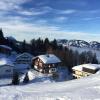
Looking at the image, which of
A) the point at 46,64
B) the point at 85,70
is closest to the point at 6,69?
the point at 46,64

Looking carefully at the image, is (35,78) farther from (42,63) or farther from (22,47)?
(22,47)

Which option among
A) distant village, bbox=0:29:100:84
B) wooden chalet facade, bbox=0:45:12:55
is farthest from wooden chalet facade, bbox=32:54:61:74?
wooden chalet facade, bbox=0:45:12:55

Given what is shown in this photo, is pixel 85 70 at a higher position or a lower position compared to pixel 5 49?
lower

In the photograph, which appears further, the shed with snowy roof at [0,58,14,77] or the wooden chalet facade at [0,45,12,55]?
the wooden chalet facade at [0,45,12,55]

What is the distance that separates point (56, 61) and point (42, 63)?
3.03 meters

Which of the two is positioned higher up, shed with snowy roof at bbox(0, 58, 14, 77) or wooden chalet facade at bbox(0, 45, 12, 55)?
wooden chalet facade at bbox(0, 45, 12, 55)

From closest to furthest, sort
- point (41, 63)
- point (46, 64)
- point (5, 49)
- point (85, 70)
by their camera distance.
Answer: point (85, 70)
point (46, 64)
point (41, 63)
point (5, 49)

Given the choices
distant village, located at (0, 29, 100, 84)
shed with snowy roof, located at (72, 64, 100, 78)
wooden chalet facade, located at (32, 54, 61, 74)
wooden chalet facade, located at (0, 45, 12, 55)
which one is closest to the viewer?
distant village, located at (0, 29, 100, 84)

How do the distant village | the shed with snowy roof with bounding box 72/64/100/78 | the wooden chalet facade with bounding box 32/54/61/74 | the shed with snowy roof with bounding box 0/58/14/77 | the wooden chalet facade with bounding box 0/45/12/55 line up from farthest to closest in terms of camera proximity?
1. the wooden chalet facade with bounding box 0/45/12/55
2. the wooden chalet facade with bounding box 32/54/61/74
3. the shed with snowy roof with bounding box 72/64/100/78
4. the distant village
5. the shed with snowy roof with bounding box 0/58/14/77

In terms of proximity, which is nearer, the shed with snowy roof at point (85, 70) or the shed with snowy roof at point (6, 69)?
the shed with snowy roof at point (6, 69)

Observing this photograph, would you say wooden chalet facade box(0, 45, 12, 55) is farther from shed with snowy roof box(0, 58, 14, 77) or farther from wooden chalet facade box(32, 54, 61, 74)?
shed with snowy roof box(0, 58, 14, 77)

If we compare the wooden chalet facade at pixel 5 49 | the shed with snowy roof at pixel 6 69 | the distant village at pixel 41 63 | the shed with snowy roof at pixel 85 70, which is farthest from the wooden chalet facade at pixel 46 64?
the wooden chalet facade at pixel 5 49

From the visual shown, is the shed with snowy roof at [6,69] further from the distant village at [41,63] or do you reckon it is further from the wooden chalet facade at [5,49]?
the wooden chalet facade at [5,49]

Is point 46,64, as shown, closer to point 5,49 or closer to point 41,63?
point 41,63
